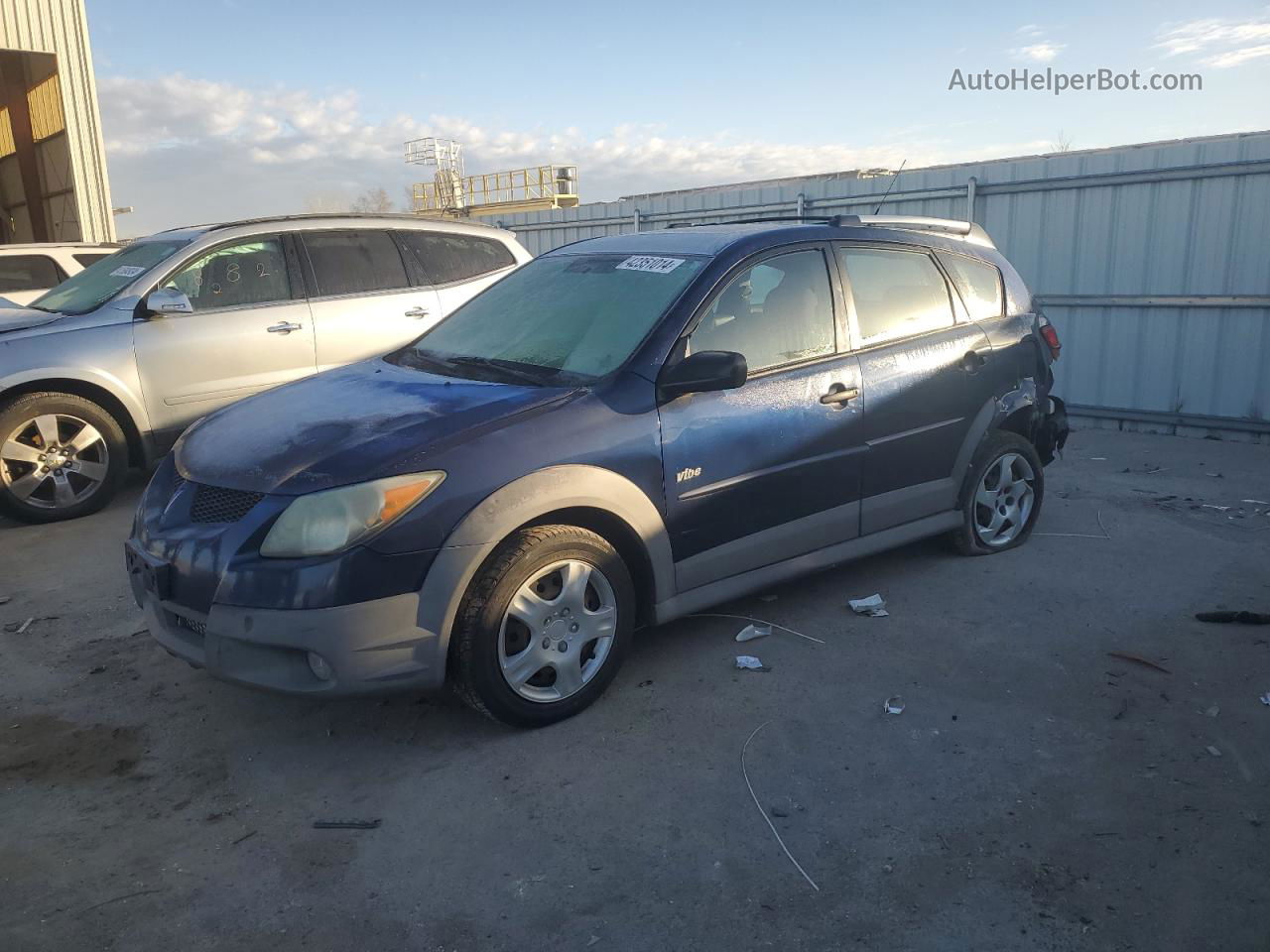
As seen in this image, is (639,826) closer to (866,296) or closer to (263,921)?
(263,921)

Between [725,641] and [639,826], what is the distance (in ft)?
4.68

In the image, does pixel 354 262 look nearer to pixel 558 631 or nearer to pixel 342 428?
pixel 342 428

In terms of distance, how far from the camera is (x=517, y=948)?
247 cm

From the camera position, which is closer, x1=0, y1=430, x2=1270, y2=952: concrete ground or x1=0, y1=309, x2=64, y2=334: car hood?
x1=0, y1=430, x2=1270, y2=952: concrete ground

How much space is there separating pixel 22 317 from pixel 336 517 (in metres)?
4.72

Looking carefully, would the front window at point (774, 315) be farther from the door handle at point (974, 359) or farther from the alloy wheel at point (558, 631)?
the alloy wheel at point (558, 631)

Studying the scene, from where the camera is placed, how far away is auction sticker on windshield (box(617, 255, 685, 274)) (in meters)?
4.17

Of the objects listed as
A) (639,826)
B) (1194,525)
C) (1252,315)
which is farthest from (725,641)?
(1252,315)

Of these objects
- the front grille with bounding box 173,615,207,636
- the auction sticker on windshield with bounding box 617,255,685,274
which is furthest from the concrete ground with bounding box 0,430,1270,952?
the auction sticker on windshield with bounding box 617,255,685,274

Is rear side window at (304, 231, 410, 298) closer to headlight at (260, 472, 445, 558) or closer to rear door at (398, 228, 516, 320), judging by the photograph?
rear door at (398, 228, 516, 320)

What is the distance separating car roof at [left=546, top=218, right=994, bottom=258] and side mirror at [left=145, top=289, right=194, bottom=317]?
2.86 metres

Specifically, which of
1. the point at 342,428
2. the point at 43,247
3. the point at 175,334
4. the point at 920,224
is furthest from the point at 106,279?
the point at 920,224

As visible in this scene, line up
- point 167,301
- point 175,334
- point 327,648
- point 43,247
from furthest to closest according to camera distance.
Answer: point 43,247, point 175,334, point 167,301, point 327,648

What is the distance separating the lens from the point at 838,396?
4.30 metres
